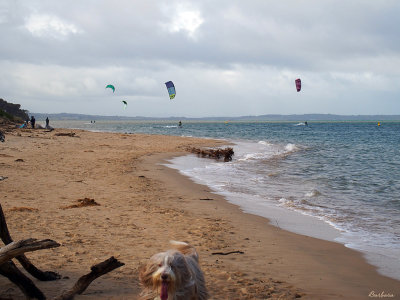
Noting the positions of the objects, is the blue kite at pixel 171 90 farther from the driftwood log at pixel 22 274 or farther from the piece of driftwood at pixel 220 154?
the driftwood log at pixel 22 274

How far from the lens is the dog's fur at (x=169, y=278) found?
307 centimetres

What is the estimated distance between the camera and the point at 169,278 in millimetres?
3059

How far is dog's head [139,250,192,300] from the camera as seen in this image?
3.07 m

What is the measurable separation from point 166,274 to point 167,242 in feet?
10.6

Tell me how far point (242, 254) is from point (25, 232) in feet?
11.0

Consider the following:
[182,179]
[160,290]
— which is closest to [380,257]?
[160,290]

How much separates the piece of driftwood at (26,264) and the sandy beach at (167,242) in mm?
83

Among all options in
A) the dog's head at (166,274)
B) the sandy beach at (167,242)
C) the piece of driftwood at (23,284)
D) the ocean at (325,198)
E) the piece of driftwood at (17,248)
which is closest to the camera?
the dog's head at (166,274)

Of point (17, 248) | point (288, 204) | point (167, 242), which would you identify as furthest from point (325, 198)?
point (17, 248)

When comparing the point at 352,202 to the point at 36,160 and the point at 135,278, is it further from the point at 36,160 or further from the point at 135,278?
the point at 36,160

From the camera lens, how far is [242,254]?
5.91 metres

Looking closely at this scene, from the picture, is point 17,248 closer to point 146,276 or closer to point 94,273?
point 94,273

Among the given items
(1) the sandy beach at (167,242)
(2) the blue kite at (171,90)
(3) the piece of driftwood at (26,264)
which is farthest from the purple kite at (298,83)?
(3) the piece of driftwood at (26,264)

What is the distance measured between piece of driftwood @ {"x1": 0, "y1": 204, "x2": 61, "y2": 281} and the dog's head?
164cm
